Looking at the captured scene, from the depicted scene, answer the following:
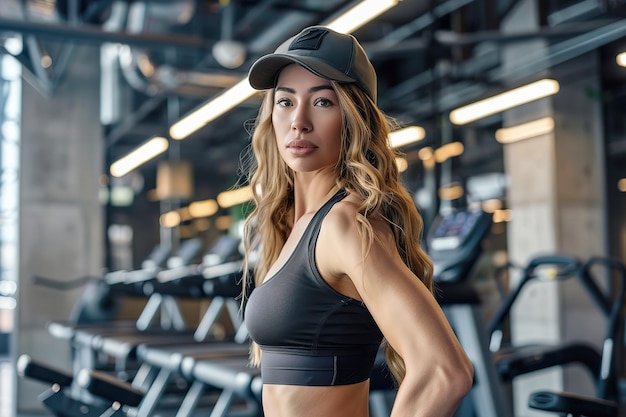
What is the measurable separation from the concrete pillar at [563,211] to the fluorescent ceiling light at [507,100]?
227mm

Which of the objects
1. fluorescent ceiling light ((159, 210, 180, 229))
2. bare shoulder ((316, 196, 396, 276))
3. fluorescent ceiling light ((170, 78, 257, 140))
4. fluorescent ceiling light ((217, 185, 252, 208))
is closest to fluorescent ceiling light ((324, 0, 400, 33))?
fluorescent ceiling light ((170, 78, 257, 140))

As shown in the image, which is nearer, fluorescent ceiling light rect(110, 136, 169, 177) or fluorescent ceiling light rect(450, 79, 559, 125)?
fluorescent ceiling light rect(450, 79, 559, 125)

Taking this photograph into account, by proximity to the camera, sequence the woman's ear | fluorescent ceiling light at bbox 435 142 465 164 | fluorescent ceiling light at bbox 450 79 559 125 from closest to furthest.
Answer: the woman's ear
fluorescent ceiling light at bbox 450 79 559 125
fluorescent ceiling light at bbox 435 142 465 164

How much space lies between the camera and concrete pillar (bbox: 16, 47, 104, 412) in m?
Answer: 6.85

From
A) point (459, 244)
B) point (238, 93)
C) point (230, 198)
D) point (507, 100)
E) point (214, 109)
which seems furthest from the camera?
point (230, 198)

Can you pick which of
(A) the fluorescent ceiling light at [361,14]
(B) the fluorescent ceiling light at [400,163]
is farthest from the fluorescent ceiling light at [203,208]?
(B) the fluorescent ceiling light at [400,163]

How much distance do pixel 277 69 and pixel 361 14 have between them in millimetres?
3005

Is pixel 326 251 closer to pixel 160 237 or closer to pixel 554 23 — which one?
pixel 554 23

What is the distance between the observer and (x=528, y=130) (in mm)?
6258

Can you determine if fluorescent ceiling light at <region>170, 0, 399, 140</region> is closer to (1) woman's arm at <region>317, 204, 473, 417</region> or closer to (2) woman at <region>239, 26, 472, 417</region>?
(2) woman at <region>239, 26, 472, 417</region>

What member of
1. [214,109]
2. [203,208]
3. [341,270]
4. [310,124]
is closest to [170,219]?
[203,208]

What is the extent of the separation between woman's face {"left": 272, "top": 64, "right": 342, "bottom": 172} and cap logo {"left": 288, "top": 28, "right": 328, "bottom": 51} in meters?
0.04

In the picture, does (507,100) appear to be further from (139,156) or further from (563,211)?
(139,156)

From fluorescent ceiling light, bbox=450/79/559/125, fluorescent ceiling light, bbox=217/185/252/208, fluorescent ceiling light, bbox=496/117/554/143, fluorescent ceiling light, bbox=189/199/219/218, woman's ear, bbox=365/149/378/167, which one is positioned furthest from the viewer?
fluorescent ceiling light, bbox=217/185/252/208
